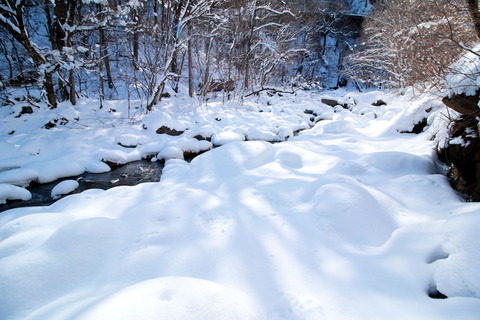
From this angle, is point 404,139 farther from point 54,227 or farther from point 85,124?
point 85,124

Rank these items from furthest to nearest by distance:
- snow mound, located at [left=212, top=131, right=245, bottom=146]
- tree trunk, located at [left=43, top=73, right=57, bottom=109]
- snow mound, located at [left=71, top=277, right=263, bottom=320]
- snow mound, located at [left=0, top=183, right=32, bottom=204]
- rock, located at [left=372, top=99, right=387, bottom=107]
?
rock, located at [left=372, top=99, right=387, bottom=107] → snow mound, located at [left=212, top=131, right=245, bottom=146] → tree trunk, located at [left=43, top=73, right=57, bottom=109] → snow mound, located at [left=0, top=183, right=32, bottom=204] → snow mound, located at [left=71, top=277, right=263, bottom=320]

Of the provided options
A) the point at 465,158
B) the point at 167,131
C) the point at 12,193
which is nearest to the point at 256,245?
the point at 465,158

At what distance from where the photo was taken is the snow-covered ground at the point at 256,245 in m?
1.34

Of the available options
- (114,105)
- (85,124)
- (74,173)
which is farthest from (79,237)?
(114,105)

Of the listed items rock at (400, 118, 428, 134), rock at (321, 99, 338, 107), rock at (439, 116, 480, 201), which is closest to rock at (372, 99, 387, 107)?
rock at (321, 99, 338, 107)

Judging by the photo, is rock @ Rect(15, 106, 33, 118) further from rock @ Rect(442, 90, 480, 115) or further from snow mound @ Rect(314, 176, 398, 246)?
rock @ Rect(442, 90, 480, 115)

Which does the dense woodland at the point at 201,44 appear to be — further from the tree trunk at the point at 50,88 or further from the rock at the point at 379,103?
the rock at the point at 379,103

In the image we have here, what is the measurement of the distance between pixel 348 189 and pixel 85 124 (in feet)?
26.4

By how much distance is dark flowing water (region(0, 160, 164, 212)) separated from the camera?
4.02 m

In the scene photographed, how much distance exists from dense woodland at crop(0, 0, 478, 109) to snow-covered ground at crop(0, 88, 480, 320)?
76.8 inches

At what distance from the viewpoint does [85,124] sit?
746 centimetres

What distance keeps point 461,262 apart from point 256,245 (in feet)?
4.49

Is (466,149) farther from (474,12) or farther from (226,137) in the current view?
(226,137)

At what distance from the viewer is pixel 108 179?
4.96 m
